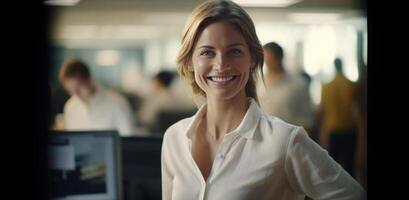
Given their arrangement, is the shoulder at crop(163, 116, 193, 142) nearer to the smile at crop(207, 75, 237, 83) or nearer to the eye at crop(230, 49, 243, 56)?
the smile at crop(207, 75, 237, 83)

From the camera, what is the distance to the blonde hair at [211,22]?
97.3 inches

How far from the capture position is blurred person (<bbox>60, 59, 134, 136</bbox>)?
260cm

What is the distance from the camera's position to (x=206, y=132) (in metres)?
2.55

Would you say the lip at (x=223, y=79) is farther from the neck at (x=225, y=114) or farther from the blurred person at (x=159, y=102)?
the blurred person at (x=159, y=102)

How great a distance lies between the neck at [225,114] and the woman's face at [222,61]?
0.02m

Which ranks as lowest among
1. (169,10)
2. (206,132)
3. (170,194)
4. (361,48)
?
(170,194)

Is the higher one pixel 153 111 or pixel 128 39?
pixel 128 39

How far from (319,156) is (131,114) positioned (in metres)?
0.80

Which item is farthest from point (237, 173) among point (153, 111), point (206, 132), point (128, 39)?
point (128, 39)

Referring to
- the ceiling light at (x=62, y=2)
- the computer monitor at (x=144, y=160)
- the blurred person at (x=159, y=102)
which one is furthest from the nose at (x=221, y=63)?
the ceiling light at (x=62, y=2)

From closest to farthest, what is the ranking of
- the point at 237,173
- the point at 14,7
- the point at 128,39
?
the point at 237,173, the point at 128,39, the point at 14,7

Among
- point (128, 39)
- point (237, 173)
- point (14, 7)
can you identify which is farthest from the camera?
point (14, 7)

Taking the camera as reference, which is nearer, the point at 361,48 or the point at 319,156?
the point at 319,156
